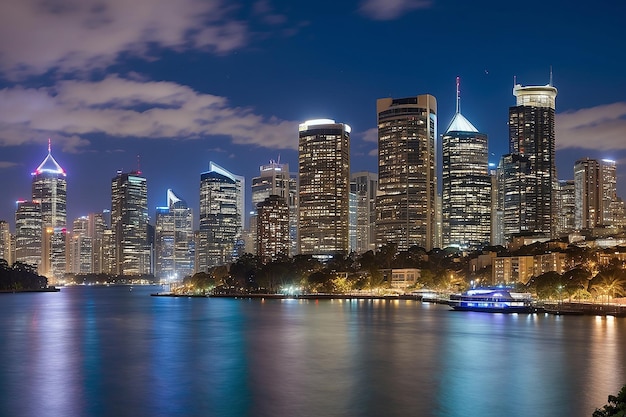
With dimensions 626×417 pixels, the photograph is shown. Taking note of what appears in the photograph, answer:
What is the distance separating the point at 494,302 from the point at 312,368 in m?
64.3

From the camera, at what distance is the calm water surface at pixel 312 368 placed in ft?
130

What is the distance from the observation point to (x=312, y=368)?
2030 inches

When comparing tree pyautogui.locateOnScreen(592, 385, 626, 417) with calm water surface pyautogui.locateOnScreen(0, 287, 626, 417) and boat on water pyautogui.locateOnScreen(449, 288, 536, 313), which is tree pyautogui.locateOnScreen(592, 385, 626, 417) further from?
boat on water pyautogui.locateOnScreen(449, 288, 536, 313)

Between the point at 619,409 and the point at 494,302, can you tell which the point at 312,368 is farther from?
the point at 494,302

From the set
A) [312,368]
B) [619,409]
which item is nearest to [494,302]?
[312,368]

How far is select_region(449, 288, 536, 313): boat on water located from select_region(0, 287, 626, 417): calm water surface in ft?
62.2

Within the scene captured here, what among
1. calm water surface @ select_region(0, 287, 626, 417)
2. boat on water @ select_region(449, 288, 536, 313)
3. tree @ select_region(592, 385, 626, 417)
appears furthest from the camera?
boat on water @ select_region(449, 288, 536, 313)

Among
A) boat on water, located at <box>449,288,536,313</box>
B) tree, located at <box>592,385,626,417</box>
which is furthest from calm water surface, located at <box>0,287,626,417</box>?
boat on water, located at <box>449,288,536,313</box>

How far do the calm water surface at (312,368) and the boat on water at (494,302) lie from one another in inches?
746

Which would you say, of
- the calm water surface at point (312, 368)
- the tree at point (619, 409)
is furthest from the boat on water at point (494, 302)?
the tree at point (619, 409)

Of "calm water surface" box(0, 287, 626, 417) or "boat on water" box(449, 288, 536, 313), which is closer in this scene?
"calm water surface" box(0, 287, 626, 417)

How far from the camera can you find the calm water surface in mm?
39688

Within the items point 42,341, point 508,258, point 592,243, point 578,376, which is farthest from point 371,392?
point 592,243

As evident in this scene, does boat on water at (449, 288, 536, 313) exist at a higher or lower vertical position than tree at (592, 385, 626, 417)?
lower
